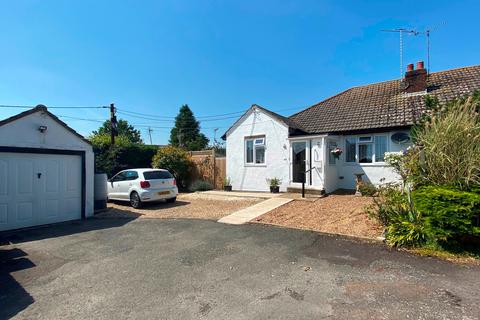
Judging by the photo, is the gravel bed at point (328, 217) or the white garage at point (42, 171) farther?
the white garage at point (42, 171)

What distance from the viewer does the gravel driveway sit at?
992cm

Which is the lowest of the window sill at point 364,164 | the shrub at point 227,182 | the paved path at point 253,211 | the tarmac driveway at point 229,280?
the tarmac driveway at point 229,280

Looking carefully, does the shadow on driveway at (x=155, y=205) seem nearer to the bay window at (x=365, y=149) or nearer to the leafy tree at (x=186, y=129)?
the bay window at (x=365, y=149)

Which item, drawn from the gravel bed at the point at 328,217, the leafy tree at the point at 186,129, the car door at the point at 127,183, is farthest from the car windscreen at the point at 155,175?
the leafy tree at the point at 186,129

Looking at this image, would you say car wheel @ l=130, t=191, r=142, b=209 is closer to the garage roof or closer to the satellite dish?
the garage roof

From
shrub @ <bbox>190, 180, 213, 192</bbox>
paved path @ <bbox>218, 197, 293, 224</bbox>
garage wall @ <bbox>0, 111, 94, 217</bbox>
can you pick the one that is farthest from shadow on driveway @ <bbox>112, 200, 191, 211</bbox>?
shrub @ <bbox>190, 180, 213, 192</bbox>

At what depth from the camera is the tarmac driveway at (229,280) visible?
3533 millimetres

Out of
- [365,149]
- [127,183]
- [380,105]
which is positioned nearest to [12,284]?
[127,183]

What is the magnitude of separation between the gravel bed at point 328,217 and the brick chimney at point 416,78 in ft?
24.3

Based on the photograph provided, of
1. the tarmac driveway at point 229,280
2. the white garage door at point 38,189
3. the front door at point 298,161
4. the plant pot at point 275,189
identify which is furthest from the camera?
the plant pot at point 275,189

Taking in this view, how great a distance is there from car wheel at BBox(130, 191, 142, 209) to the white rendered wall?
6.26 meters

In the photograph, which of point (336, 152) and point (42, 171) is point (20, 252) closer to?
point (42, 171)

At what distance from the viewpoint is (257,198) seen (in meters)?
12.6

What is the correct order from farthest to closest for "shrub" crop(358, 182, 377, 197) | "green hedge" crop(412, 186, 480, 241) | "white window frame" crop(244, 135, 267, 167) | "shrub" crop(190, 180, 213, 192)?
"shrub" crop(190, 180, 213, 192)
"white window frame" crop(244, 135, 267, 167)
"shrub" crop(358, 182, 377, 197)
"green hedge" crop(412, 186, 480, 241)
